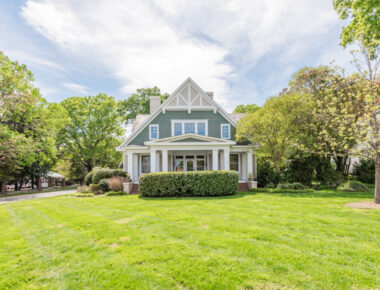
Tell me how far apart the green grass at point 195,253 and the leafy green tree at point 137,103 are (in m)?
31.9

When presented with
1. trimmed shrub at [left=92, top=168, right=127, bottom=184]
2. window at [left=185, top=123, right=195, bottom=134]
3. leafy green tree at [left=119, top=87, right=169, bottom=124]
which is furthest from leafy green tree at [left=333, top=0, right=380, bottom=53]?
leafy green tree at [left=119, top=87, right=169, bottom=124]

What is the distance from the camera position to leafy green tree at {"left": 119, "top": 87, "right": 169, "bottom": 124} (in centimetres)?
3612

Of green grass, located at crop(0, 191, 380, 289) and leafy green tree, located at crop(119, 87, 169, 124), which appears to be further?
leafy green tree, located at crop(119, 87, 169, 124)

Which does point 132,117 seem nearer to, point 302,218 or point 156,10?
point 156,10

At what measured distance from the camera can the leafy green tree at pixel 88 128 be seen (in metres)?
27.2

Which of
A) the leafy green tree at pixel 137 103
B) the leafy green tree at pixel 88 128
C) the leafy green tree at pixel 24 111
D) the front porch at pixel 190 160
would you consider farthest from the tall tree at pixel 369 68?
the leafy green tree at pixel 137 103

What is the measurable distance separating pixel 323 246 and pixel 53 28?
44.4 feet

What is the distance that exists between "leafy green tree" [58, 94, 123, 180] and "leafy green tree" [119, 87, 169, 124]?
690 centimetres

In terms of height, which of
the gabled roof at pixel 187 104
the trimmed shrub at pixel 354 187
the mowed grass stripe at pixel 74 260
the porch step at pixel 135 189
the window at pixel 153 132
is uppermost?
the gabled roof at pixel 187 104

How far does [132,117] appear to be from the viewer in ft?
119

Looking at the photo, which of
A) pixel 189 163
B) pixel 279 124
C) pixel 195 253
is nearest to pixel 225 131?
pixel 189 163

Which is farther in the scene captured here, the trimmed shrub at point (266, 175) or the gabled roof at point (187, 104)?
the gabled roof at point (187, 104)

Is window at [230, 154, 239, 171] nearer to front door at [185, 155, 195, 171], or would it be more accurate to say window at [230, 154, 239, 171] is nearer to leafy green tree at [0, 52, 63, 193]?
front door at [185, 155, 195, 171]

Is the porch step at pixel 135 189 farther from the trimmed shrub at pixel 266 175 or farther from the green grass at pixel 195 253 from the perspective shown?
the trimmed shrub at pixel 266 175
